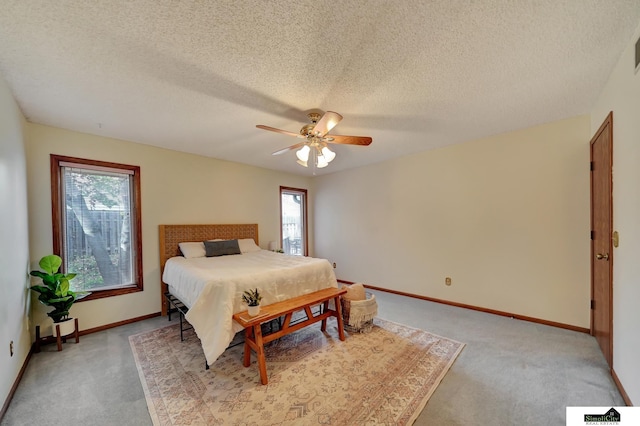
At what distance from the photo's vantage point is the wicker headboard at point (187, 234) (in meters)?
3.63

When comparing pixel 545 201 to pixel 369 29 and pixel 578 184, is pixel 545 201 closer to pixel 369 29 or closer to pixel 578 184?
pixel 578 184

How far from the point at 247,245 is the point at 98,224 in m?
2.04

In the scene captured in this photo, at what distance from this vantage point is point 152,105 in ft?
7.82

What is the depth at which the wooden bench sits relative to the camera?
2.05 metres

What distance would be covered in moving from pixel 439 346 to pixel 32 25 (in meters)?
4.00

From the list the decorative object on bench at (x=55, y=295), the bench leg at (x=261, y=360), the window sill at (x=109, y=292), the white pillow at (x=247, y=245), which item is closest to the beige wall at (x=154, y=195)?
the window sill at (x=109, y=292)

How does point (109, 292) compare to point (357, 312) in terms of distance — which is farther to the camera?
point (109, 292)

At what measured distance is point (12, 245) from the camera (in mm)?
2045

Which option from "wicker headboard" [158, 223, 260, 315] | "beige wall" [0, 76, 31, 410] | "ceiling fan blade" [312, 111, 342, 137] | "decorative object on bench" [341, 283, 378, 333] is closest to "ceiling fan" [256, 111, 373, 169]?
"ceiling fan blade" [312, 111, 342, 137]

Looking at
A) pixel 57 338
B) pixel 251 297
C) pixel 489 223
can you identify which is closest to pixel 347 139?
pixel 251 297

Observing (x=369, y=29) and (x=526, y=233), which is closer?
(x=369, y=29)

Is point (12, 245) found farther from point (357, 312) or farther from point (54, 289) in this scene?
point (357, 312)

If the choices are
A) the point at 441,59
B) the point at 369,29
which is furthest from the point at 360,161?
the point at 369,29

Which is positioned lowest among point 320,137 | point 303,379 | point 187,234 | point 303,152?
point 303,379
